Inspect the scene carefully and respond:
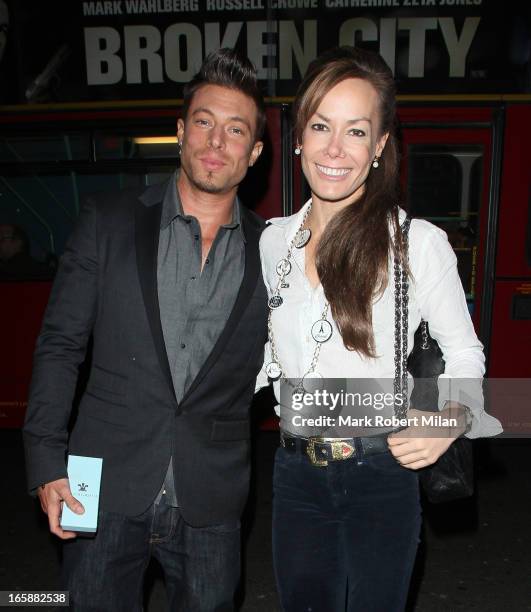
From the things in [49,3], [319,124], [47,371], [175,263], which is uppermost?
[49,3]

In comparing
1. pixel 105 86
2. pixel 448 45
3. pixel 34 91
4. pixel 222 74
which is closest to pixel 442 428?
pixel 222 74

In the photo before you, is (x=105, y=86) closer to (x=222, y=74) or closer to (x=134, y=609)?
(x=222, y=74)

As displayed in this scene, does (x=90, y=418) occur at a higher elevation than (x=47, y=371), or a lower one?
lower

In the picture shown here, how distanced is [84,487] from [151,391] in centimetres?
33

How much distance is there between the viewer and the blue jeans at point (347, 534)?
1.50 metres

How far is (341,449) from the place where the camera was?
1.53m

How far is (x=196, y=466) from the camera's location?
175 centimetres

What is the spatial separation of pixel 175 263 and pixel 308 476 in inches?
28.9

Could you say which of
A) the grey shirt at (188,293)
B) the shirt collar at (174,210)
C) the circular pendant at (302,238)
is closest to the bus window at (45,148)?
the shirt collar at (174,210)

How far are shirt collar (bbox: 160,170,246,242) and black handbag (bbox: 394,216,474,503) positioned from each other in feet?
1.93

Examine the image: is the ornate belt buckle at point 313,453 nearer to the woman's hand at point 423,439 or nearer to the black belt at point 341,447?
the black belt at point 341,447

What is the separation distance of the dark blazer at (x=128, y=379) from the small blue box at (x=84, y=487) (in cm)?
4

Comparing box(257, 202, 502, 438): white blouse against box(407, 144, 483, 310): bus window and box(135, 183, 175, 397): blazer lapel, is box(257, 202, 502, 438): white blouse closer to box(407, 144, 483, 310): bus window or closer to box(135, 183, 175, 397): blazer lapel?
box(135, 183, 175, 397): blazer lapel

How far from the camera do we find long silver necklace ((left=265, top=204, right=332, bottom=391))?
5.04 ft
